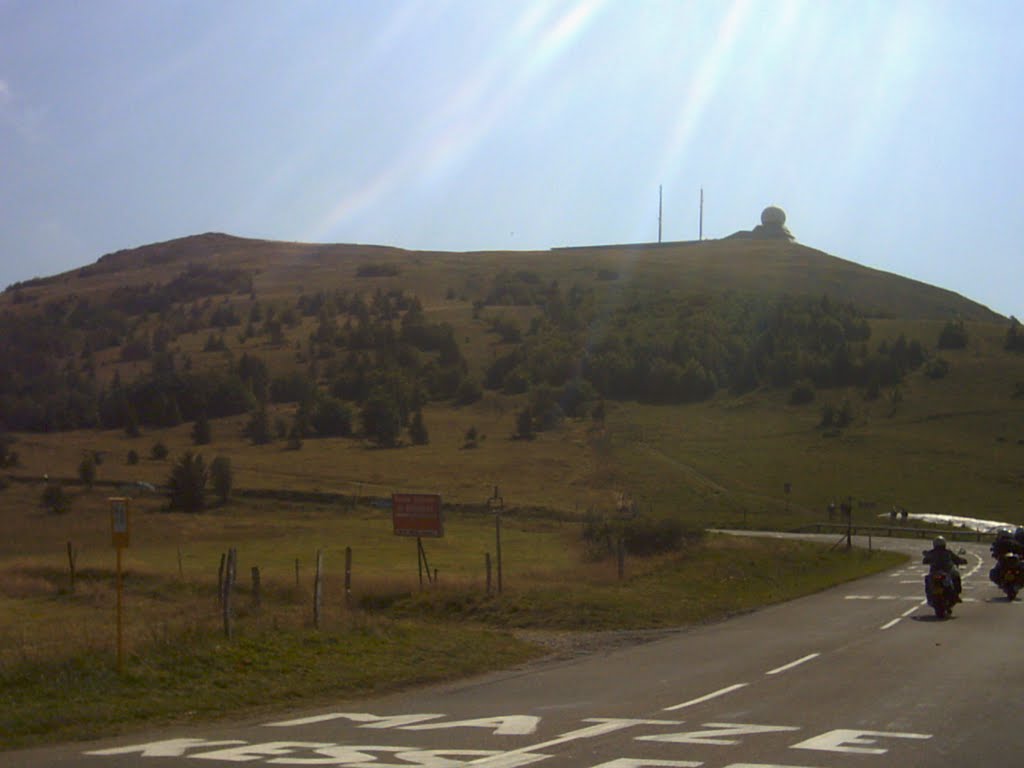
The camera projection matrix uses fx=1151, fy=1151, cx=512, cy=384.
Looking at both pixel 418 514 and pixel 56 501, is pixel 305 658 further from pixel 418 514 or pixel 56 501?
pixel 56 501

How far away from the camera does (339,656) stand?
15.9 meters

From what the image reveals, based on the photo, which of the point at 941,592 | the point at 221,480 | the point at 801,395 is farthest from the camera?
the point at 801,395

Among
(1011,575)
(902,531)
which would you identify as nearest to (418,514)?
(1011,575)

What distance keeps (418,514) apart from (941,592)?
13.0 metres

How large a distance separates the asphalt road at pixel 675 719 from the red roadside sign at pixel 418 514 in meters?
12.2

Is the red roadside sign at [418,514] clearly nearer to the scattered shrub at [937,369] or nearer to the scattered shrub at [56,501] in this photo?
the scattered shrub at [56,501]

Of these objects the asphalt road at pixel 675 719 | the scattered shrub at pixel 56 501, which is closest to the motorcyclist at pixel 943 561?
the asphalt road at pixel 675 719

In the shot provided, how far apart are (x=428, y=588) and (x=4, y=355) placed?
340ft

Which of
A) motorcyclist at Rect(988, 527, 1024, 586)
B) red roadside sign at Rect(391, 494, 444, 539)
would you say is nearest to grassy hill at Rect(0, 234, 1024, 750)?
red roadside sign at Rect(391, 494, 444, 539)

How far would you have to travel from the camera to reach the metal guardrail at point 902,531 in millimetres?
61562

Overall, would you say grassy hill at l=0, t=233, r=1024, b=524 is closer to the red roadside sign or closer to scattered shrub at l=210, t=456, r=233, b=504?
scattered shrub at l=210, t=456, r=233, b=504

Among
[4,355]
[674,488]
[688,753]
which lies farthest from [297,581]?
[4,355]

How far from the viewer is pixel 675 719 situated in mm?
11180

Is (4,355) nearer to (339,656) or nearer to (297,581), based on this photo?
(297,581)
